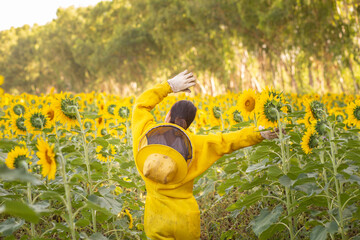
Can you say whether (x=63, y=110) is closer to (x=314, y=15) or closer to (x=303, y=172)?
(x=303, y=172)

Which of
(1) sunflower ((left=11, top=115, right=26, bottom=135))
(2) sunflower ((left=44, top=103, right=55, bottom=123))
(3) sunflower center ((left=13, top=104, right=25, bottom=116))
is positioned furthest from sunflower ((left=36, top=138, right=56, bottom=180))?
(3) sunflower center ((left=13, top=104, right=25, bottom=116))

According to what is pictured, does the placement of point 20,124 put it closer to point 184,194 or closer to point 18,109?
point 18,109

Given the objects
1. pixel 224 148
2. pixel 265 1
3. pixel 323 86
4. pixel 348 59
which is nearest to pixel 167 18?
pixel 265 1

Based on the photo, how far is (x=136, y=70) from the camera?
3172 cm

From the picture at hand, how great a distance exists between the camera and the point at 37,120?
3.15m

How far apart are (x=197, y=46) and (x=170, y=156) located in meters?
20.7

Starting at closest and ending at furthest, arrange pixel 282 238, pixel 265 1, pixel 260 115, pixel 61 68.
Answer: pixel 260 115, pixel 282 238, pixel 265 1, pixel 61 68

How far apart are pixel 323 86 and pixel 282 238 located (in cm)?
1798

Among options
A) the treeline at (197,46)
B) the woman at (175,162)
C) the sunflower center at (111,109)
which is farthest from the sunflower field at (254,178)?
the treeline at (197,46)

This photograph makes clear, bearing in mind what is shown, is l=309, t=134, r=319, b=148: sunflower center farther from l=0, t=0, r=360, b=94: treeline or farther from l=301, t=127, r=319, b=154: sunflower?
l=0, t=0, r=360, b=94: treeline

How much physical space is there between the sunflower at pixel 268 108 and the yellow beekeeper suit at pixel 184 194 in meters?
0.18

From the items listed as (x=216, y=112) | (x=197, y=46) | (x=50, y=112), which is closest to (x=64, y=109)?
(x=50, y=112)

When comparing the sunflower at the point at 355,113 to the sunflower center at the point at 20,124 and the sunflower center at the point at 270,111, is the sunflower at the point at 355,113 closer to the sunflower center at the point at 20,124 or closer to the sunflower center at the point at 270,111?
the sunflower center at the point at 270,111

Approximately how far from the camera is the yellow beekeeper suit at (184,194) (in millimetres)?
2430
